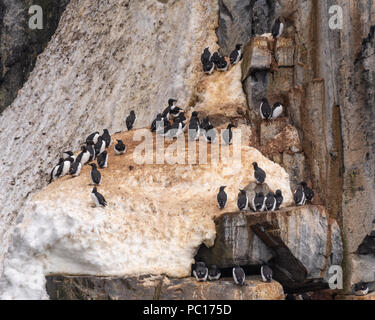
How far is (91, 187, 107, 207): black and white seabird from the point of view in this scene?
1931 centimetres

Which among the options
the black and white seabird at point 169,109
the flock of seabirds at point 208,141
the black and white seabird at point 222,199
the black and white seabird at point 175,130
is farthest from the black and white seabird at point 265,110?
the black and white seabird at point 222,199

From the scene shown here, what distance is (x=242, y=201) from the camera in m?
20.0

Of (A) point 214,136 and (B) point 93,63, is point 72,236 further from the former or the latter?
(B) point 93,63

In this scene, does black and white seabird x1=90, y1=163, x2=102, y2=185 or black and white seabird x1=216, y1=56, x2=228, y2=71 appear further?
black and white seabird x1=216, y1=56, x2=228, y2=71

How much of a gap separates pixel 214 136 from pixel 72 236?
7.25 meters

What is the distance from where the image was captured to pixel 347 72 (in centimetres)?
2403

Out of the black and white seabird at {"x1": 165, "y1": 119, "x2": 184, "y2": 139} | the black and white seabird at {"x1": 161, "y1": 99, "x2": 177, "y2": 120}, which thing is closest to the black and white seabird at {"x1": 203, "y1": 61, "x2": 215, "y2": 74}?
the black and white seabird at {"x1": 161, "y1": 99, "x2": 177, "y2": 120}

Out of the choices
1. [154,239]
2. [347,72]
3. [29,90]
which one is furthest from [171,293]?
[29,90]

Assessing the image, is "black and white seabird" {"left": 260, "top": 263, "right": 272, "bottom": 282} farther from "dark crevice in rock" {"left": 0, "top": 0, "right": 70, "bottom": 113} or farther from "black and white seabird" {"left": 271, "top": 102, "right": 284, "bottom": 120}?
"dark crevice in rock" {"left": 0, "top": 0, "right": 70, "bottom": 113}

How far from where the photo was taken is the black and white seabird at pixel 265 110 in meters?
25.1

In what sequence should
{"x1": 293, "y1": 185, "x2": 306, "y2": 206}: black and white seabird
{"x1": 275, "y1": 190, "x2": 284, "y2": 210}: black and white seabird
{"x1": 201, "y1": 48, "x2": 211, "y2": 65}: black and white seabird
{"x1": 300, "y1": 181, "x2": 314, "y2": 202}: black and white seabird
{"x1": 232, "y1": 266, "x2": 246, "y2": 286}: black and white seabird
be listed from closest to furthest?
{"x1": 232, "y1": 266, "x2": 246, "y2": 286}: black and white seabird < {"x1": 275, "y1": 190, "x2": 284, "y2": 210}: black and white seabird < {"x1": 293, "y1": 185, "x2": 306, "y2": 206}: black and white seabird < {"x1": 300, "y1": 181, "x2": 314, "y2": 202}: black and white seabird < {"x1": 201, "y1": 48, "x2": 211, "y2": 65}: black and white seabird

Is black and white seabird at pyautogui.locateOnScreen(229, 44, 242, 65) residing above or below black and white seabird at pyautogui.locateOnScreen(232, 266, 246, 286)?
above

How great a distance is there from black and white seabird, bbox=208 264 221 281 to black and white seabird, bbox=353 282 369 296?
526cm

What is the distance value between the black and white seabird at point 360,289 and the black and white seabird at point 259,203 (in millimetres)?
4333
